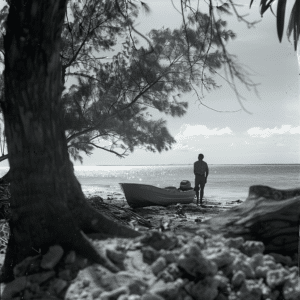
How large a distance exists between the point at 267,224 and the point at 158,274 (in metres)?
1.26

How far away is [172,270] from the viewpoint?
266 centimetres

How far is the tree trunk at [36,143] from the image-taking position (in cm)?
308

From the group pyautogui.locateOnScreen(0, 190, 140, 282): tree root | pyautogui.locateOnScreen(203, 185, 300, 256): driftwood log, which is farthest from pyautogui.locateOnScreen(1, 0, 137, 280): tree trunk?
pyautogui.locateOnScreen(203, 185, 300, 256): driftwood log

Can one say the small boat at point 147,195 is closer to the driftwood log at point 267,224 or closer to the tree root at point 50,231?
the driftwood log at point 267,224

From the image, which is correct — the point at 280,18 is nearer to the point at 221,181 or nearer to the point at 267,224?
the point at 267,224

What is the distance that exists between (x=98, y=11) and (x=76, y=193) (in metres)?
5.93

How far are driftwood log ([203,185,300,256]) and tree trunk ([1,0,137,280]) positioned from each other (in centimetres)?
116

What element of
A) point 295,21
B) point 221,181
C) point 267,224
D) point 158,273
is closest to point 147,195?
point 267,224

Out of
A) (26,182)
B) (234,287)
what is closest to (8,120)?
(26,182)

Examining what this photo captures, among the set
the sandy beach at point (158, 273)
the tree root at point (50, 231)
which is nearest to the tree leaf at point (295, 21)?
the sandy beach at point (158, 273)

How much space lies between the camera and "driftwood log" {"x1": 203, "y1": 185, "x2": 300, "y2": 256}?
343 cm

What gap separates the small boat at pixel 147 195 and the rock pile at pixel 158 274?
812cm

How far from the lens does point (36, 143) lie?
3082 mm

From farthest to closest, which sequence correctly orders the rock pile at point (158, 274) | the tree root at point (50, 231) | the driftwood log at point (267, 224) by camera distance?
the driftwood log at point (267, 224)
the tree root at point (50, 231)
the rock pile at point (158, 274)
